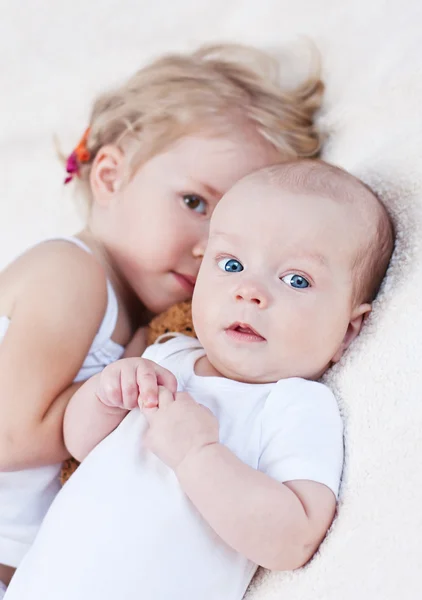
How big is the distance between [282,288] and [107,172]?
61cm

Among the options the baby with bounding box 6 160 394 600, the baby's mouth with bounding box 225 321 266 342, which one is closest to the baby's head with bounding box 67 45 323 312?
the baby with bounding box 6 160 394 600

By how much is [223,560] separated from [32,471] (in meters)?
0.43

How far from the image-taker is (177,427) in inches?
36.7

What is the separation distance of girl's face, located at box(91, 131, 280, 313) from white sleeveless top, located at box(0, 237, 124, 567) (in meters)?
0.10

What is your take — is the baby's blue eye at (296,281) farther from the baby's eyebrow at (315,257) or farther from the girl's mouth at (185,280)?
the girl's mouth at (185,280)

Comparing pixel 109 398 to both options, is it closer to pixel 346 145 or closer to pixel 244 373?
pixel 244 373

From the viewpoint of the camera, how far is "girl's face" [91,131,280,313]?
133 centimetres

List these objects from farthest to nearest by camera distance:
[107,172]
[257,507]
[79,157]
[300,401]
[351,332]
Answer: [79,157], [107,172], [351,332], [300,401], [257,507]

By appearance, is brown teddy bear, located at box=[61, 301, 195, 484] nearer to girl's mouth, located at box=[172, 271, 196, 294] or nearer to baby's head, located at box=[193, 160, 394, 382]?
girl's mouth, located at box=[172, 271, 196, 294]

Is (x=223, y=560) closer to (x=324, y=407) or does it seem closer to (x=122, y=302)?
(x=324, y=407)

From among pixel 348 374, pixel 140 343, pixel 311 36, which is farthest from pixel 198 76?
pixel 348 374

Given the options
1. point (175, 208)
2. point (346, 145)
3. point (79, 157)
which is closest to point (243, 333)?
point (175, 208)

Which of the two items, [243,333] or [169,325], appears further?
[169,325]

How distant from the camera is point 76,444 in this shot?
3.65 feet
